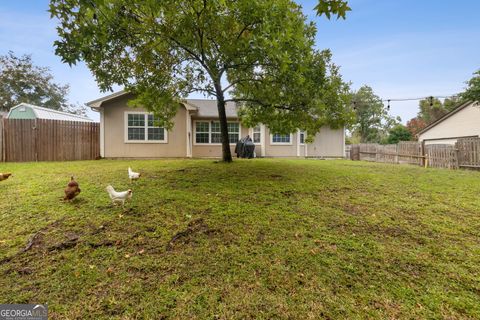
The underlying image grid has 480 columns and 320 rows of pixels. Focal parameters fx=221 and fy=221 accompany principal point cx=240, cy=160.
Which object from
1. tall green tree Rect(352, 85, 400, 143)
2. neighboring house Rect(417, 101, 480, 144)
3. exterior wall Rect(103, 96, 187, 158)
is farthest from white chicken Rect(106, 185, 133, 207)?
tall green tree Rect(352, 85, 400, 143)

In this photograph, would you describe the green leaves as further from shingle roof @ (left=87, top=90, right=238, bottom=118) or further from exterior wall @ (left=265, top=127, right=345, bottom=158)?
exterior wall @ (left=265, top=127, right=345, bottom=158)

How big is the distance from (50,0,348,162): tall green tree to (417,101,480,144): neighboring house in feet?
40.9

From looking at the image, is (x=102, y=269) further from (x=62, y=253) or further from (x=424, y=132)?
(x=424, y=132)

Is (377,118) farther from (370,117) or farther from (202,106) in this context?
Answer: (202,106)

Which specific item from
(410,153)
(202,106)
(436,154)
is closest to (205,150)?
(202,106)

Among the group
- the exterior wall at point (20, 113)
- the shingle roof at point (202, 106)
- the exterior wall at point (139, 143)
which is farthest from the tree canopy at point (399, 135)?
the exterior wall at point (20, 113)

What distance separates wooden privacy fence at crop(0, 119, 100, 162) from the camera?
389 inches

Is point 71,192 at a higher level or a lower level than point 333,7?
lower

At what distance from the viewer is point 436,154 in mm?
10367

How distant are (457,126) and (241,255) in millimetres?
21194

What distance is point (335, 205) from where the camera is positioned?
12.7 feet

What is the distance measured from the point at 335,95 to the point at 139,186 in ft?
18.8

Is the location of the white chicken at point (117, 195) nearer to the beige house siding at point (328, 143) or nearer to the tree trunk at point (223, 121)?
Result: the tree trunk at point (223, 121)

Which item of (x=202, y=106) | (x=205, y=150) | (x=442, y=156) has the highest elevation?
(x=202, y=106)
